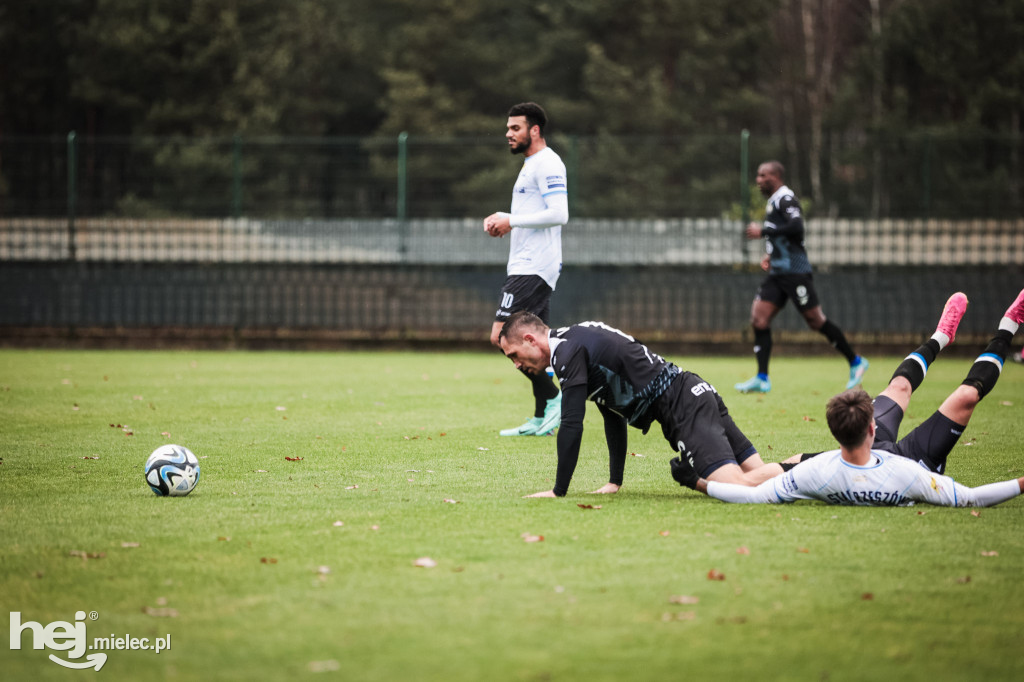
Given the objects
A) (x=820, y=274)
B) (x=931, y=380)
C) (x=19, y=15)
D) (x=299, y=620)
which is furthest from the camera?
(x=19, y=15)

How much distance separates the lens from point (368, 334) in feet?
61.0

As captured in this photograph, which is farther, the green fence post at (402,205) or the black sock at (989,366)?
the green fence post at (402,205)

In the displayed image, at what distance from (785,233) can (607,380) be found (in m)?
6.25

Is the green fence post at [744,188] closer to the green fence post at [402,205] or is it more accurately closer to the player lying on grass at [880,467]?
the green fence post at [402,205]

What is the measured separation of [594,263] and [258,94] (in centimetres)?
2069

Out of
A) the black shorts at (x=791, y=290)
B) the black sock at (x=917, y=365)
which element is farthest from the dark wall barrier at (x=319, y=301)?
the black sock at (x=917, y=365)

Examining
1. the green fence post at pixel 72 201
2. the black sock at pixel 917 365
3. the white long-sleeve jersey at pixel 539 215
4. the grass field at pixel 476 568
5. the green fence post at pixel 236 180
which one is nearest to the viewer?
the grass field at pixel 476 568

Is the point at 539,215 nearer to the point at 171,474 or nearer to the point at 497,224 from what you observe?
the point at 497,224

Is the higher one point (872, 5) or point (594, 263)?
point (872, 5)

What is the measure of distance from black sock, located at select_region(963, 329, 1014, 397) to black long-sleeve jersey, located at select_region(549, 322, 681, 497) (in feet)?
5.17

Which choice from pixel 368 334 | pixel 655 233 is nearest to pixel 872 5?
pixel 655 233

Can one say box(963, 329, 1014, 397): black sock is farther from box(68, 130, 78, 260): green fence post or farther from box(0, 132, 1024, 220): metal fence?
box(68, 130, 78, 260): green fence post

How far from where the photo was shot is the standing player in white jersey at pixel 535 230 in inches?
324

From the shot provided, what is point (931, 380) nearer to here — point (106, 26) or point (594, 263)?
point (594, 263)
